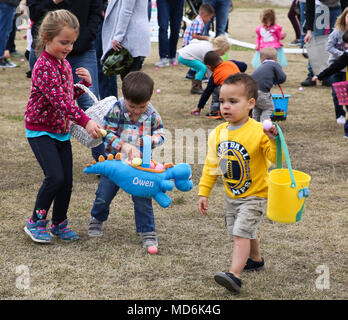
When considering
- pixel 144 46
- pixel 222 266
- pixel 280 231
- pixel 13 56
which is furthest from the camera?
pixel 13 56

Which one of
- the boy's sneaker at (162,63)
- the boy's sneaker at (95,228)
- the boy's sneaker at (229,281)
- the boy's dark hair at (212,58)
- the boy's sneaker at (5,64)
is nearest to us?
the boy's sneaker at (229,281)

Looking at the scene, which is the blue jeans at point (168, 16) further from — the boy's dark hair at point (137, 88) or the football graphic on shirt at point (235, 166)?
the football graphic on shirt at point (235, 166)

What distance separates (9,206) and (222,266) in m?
1.91

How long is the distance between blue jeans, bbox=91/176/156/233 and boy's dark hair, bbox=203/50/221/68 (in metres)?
3.78

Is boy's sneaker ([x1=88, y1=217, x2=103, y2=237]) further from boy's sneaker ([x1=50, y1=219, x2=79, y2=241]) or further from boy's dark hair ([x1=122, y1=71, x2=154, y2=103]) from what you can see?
boy's dark hair ([x1=122, y1=71, x2=154, y2=103])

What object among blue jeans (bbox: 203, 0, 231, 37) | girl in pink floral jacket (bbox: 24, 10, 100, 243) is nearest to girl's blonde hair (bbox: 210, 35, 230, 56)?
blue jeans (bbox: 203, 0, 231, 37)

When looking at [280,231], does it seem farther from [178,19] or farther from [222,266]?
[178,19]

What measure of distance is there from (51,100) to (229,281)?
1562mm

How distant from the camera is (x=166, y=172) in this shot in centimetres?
373

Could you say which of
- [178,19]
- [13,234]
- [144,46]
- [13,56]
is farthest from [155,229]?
[13,56]

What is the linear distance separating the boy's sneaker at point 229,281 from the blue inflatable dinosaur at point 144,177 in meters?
0.63

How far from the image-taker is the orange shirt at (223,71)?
753cm

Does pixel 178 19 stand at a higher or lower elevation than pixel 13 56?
higher

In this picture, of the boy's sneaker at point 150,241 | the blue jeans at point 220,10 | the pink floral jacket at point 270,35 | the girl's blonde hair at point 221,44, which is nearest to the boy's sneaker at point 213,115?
the girl's blonde hair at point 221,44
